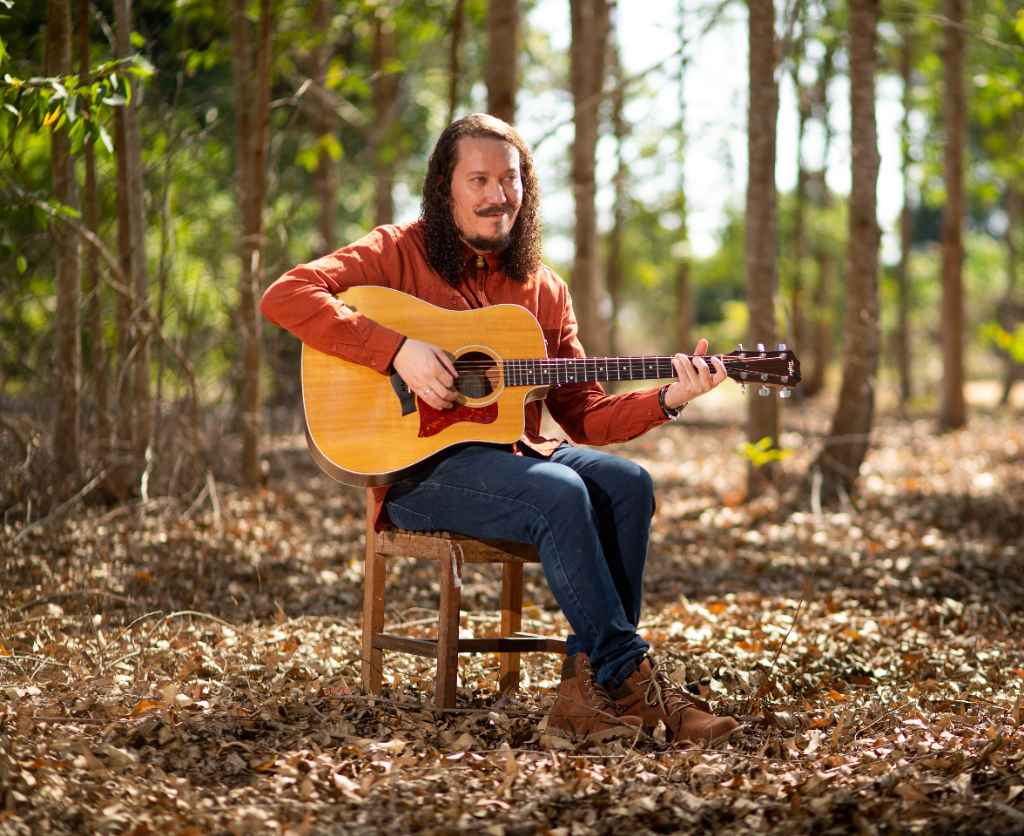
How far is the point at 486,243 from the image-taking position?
446 centimetres

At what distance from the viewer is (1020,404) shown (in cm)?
2195

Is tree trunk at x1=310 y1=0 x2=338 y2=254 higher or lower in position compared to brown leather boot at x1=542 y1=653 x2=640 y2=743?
higher

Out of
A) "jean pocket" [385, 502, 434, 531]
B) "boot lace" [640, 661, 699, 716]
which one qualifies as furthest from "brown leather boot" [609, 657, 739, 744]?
"jean pocket" [385, 502, 434, 531]

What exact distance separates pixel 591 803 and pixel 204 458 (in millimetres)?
5800

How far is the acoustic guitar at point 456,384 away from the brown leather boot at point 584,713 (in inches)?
31.7

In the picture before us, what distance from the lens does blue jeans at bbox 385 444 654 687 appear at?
392 centimetres

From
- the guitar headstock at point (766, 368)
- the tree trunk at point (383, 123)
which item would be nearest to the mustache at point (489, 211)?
the guitar headstock at point (766, 368)

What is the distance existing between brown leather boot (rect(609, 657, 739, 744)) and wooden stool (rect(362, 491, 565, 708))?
1.57 feet

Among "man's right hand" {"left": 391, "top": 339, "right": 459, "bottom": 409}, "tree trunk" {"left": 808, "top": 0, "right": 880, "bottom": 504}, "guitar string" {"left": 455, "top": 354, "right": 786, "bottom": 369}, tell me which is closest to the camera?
"man's right hand" {"left": 391, "top": 339, "right": 459, "bottom": 409}

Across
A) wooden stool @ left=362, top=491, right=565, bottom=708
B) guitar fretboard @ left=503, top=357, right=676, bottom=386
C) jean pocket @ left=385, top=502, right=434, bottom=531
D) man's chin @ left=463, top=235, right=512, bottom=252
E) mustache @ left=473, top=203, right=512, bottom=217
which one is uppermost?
mustache @ left=473, top=203, right=512, bottom=217

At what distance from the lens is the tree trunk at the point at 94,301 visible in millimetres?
7293

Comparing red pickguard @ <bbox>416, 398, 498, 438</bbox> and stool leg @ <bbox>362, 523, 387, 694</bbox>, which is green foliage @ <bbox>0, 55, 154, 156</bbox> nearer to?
red pickguard @ <bbox>416, 398, 498, 438</bbox>

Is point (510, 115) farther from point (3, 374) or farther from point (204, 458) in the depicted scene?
point (3, 374)

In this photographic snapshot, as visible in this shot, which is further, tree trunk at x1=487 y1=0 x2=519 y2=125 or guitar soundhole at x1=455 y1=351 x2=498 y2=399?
tree trunk at x1=487 y1=0 x2=519 y2=125
